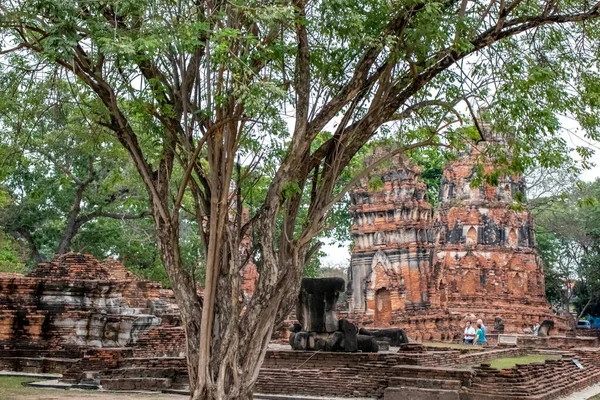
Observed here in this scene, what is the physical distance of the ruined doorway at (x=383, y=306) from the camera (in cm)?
3384

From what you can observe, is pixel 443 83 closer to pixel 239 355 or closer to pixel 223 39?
pixel 223 39

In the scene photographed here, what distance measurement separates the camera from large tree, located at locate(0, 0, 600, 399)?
24.5 feet

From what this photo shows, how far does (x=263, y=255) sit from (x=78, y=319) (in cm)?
1025

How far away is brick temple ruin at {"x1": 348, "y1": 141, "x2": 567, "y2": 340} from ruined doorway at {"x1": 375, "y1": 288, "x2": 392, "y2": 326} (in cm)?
4

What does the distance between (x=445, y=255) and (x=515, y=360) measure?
14.9 metres

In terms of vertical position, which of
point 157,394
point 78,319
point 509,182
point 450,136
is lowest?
point 157,394

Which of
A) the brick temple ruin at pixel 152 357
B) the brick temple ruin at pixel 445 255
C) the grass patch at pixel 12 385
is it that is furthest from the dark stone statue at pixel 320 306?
the brick temple ruin at pixel 445 255

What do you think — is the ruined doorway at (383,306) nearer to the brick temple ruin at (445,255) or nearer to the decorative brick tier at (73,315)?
the brick temple ruin at (445,255)

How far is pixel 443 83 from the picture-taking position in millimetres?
9102

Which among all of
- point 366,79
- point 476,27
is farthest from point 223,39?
point 476,27

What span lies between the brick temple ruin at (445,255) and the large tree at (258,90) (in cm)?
2314

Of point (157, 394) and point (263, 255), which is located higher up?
point (263, 255)

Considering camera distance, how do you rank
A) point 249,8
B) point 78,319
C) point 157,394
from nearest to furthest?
1. point 249,8
2. point 157,394
3. point 78,319

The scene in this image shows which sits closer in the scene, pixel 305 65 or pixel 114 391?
pixel 305 65
